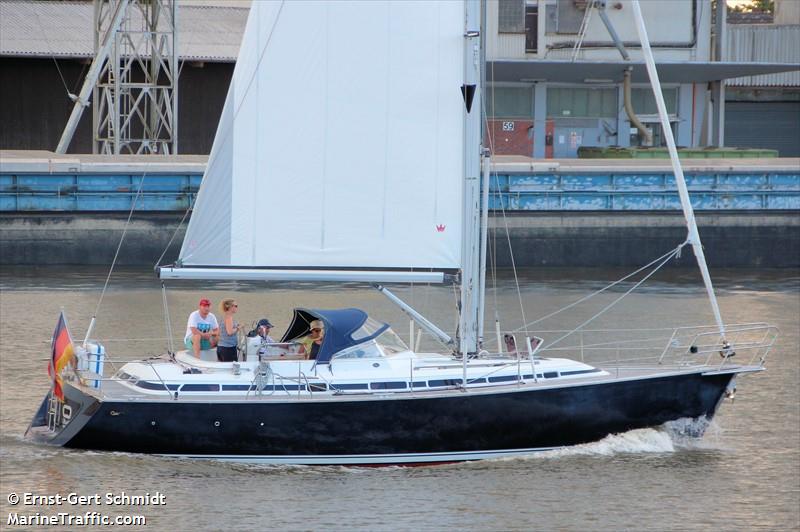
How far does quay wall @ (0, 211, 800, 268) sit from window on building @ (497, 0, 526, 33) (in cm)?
1475

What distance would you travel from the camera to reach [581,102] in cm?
5656

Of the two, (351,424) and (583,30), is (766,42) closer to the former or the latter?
(583,30)

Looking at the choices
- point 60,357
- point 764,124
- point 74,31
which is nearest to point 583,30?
point 764,124

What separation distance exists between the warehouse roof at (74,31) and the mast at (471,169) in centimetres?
3581

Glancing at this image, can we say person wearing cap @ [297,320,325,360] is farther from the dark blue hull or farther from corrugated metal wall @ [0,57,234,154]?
corrugated metal wall @ [0,57,234,154]

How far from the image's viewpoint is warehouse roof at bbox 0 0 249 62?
52625 millimetres

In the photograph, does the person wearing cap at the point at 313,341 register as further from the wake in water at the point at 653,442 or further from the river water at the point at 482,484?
the wake in water at the point at 653,442

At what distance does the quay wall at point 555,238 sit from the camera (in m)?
40.1

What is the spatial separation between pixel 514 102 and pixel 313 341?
127ft

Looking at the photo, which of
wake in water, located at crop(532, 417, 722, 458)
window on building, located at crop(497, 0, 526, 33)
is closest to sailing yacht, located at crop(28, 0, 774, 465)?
wake in water, located at crop(532, 417, 722, 458)

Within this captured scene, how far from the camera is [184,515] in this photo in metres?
16.2

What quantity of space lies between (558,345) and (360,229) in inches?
399

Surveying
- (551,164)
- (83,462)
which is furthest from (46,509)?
(551,164)

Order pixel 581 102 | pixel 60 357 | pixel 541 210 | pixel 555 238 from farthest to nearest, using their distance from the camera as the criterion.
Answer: pixel 581 102 → pixel 541 210 → pixel 555 238 → pixel 60 357
